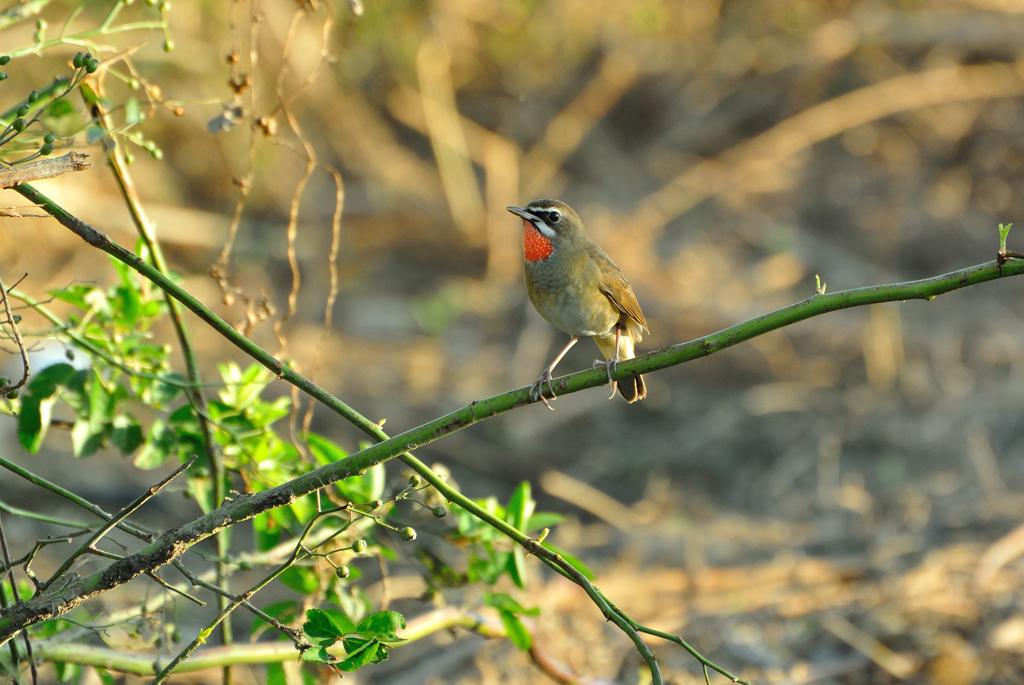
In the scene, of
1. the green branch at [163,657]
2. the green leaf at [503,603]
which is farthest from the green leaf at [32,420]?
the green leaf at [503,603]

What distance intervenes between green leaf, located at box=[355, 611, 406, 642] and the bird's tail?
2.10 m

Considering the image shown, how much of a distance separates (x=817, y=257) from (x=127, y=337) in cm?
918

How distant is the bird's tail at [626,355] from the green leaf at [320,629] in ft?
7.10

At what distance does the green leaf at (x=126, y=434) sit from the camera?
3.04 m

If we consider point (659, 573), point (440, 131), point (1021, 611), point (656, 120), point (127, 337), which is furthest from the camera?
point (656, 120)

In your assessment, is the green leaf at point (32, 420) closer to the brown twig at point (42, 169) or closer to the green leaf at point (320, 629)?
the brown twig at point (42, 169)

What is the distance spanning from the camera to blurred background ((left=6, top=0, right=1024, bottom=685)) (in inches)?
268

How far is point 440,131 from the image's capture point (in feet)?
37.5

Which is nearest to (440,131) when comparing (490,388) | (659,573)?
(490,388)

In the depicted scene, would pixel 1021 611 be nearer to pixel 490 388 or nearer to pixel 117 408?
pixel 117 408

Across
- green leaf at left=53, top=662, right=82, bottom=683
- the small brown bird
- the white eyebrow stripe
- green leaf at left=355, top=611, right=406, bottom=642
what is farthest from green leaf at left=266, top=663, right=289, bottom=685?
the white eyebrow stripe

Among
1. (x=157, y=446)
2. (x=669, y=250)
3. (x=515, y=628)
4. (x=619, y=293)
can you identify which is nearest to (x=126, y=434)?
(x=157, y=446)

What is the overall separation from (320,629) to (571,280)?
2451 millimetres

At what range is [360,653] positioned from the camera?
217 cm
